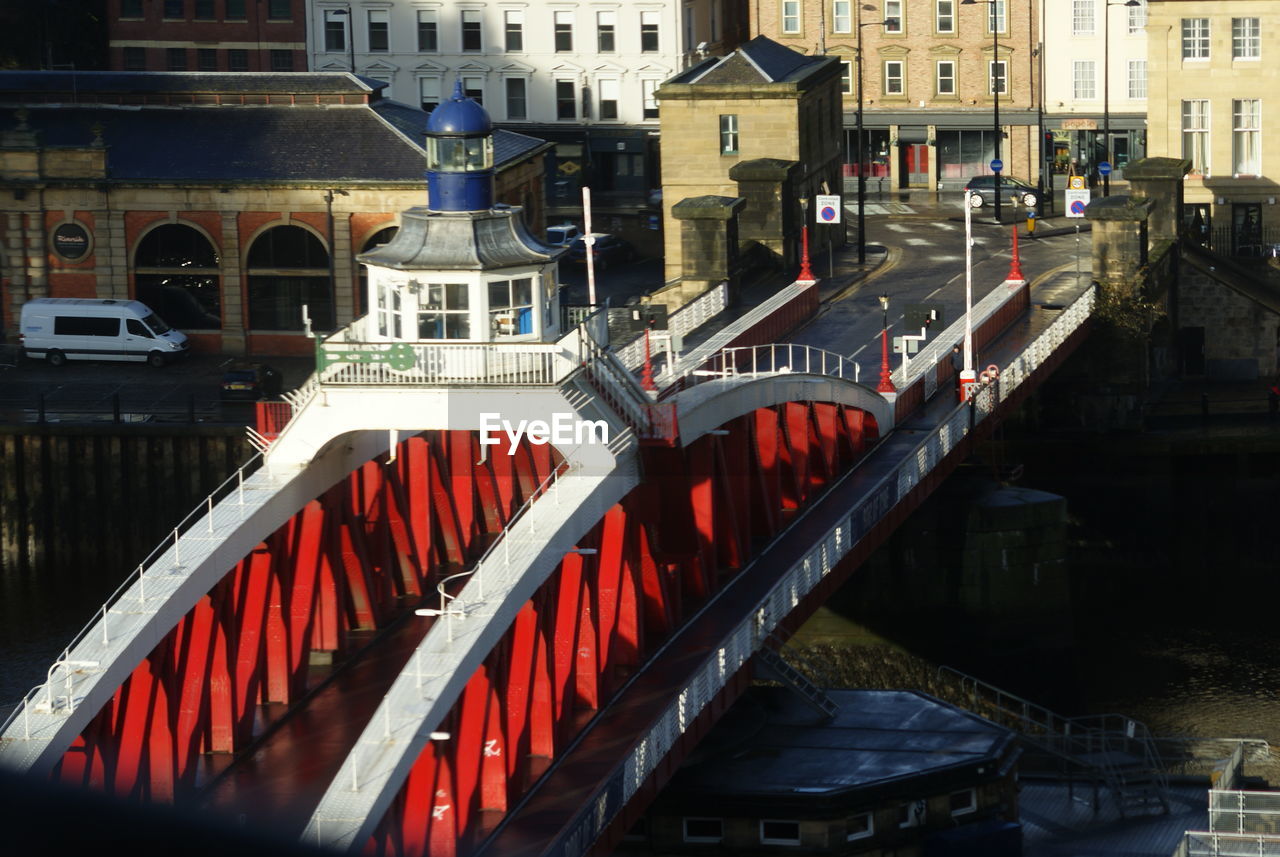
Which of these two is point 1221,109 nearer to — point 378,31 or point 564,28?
point 564,28

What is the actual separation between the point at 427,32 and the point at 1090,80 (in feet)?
100

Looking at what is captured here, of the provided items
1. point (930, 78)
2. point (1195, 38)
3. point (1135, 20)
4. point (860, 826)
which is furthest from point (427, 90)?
point (860, 826)

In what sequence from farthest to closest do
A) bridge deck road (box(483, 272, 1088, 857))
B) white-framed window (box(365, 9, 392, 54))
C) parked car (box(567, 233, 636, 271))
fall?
white-framed window (box(365, 9, 392, 54)), parked car (box(567, 233, 636, 271)), bridge deck road (box(483, 272, 1088, 857))

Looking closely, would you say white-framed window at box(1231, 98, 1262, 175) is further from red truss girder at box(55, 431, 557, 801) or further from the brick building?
red truss girder at box(55, 431, 557, 801)

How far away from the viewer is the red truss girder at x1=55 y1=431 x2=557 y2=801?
33406 millimetres

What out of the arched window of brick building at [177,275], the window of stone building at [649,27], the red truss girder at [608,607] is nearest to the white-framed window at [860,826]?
the red truss girder at [608,607]

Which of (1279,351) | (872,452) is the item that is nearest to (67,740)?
(872,452)

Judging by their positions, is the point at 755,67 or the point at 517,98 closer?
the point at 755,67

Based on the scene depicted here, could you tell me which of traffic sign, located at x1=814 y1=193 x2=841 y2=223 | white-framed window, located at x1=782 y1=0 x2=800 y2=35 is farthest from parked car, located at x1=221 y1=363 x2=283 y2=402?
white-framed window, located at x1=782 y1=0 x2=800 y2=35

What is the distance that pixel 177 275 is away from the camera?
83.9 m

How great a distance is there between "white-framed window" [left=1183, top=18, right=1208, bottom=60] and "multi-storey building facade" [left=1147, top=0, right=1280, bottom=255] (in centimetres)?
4

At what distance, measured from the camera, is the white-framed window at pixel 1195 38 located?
3553 inches

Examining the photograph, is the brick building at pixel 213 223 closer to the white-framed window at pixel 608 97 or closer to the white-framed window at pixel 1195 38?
the white-framed window at pixel 608 97

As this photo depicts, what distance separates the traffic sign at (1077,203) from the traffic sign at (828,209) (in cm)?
760
